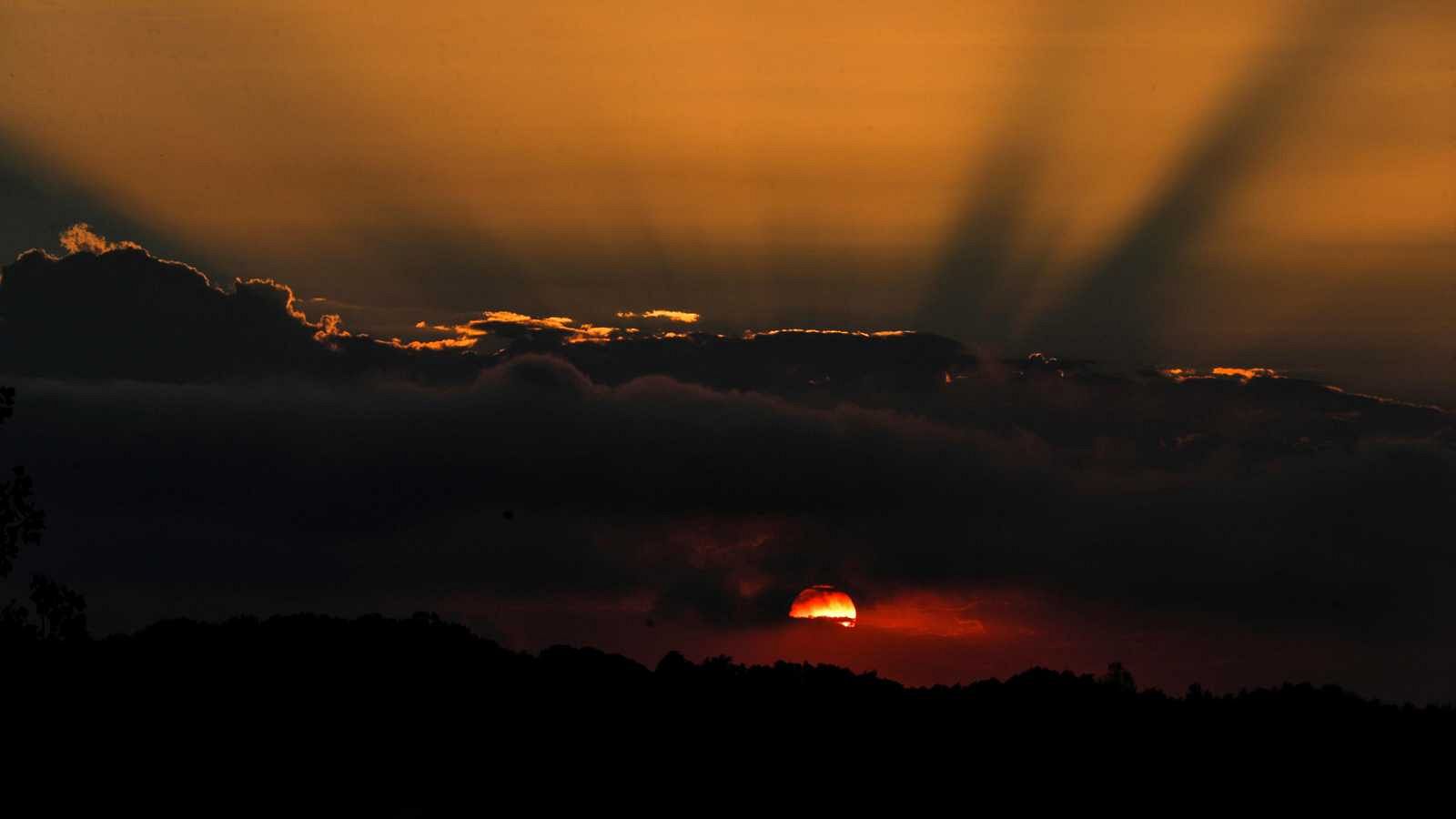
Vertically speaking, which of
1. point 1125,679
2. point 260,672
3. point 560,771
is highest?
point 1125,679

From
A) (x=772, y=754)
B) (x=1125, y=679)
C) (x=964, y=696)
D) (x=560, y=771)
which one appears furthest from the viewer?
(x=1125, y=679)

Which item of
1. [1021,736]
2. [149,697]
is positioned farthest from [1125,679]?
[149,697]

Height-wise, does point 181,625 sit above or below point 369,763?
above

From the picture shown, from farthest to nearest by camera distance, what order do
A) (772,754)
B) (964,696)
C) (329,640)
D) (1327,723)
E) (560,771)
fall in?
(329,640) → (964,696) → (1327,723) → (772,754) → (560,771)

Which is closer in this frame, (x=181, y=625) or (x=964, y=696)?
(x=964, y=696)

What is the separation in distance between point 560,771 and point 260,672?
30.4m

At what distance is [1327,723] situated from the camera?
104125mm

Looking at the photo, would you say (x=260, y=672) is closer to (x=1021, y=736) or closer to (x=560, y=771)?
(x=560, y=771)

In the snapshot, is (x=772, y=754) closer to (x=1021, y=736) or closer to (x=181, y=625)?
(x=1021, y=736)

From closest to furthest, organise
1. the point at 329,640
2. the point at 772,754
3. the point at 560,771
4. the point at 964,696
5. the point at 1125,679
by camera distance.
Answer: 1. the point at 560,771
2. the point at 772,754
3. the point at 964,696
4. the point at 329,640
5. the point at 1125,679

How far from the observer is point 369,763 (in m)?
92.0

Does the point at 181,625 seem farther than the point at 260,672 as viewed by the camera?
Yes

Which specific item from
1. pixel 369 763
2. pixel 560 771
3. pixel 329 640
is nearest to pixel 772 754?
pixel 560 771

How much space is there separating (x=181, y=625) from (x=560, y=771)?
51.5m
